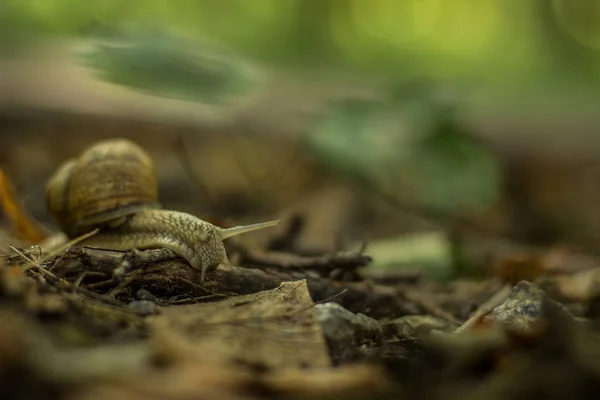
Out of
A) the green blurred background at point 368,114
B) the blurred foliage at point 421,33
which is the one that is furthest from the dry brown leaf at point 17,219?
the blurred foliage at point 421,33

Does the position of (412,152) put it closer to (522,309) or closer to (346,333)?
(522,309)

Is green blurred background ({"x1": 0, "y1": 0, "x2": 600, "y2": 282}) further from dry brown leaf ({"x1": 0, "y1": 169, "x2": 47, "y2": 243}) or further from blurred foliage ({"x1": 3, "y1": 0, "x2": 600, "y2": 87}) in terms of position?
dry brown leaf ({"x1": 0, "y1": 169, "x2": 47, "y2": 243})

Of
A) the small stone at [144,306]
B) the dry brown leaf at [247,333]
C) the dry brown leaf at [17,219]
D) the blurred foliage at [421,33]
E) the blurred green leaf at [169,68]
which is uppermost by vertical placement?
the blurred foliage at [421,33]

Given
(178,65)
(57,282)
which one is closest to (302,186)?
(178,65)

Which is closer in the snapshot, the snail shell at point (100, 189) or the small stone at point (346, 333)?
the small stone at point (346, 333)

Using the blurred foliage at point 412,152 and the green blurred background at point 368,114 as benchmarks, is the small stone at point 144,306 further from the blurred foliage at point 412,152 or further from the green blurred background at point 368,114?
the blurred foliage at point 412,152

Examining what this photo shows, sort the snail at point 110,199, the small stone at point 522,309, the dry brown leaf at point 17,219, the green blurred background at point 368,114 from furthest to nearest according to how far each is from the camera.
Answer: the green blurred background at point 368,114
the dry brown leaf at point 17,219
the snail at point 110,199
the small stone at point 522,309

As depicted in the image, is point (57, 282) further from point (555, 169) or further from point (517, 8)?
point (517, 8)
